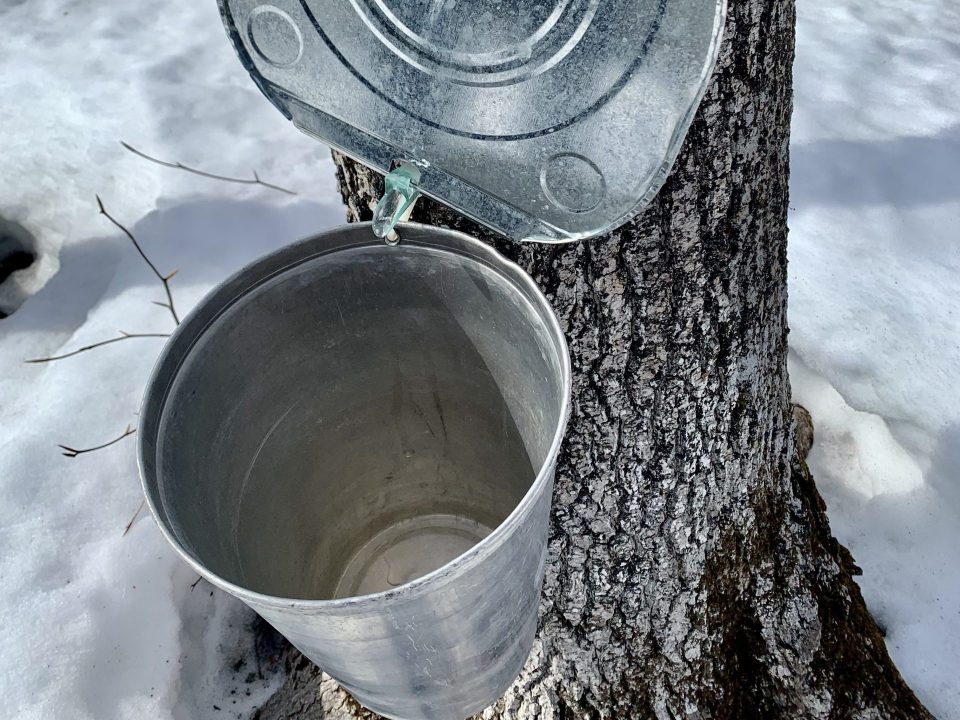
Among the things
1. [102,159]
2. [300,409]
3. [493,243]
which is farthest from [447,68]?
[102,159]

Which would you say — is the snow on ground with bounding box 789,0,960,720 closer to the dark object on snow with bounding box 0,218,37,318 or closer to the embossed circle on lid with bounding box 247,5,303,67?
the embossed circle on lid with bounding box 247,5,303,67

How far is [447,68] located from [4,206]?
185cm

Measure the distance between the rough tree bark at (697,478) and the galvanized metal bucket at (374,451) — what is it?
0.37 feet

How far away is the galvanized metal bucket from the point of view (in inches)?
30.8

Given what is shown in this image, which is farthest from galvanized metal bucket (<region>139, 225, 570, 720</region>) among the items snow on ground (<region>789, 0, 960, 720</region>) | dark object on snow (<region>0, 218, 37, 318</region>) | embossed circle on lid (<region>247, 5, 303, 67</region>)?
dark object on snow (<region>0, 218, 37, 318</region>)

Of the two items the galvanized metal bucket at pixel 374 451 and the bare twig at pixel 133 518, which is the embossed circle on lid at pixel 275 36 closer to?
the galvanized metal bucket at pixel 374 451

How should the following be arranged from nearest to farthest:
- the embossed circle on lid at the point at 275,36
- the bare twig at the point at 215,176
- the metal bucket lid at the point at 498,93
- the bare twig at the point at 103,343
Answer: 1. the metal bucket lid at the point at 498,93
2. the embossed circle on lid at the point at 275,36
3. the bare twig at the point at 103,343
4. the bare twig at the point at 215,176

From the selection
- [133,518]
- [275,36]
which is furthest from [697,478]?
[133,518]

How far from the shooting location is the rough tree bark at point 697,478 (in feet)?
3.19

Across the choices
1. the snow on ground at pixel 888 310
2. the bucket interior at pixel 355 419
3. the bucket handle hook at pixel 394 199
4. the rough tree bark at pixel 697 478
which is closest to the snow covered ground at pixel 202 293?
the snow on ground at pixel 888 310

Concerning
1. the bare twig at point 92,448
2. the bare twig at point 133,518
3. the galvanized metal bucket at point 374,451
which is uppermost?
the galvanized metal bucket at point 374,451

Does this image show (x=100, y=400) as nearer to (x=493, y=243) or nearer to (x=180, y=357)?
(x=180, y=357)

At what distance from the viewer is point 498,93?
2.90 ft

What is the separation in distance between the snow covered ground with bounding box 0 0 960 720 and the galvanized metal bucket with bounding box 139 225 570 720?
0.46m
